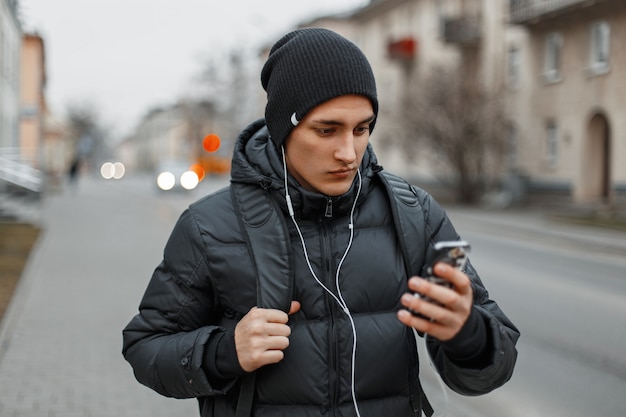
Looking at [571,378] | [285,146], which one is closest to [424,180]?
[571,378]

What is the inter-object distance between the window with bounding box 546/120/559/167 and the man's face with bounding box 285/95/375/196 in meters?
28.7

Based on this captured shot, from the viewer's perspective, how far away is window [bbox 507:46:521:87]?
3184cm

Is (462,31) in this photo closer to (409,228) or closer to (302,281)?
(409,228)

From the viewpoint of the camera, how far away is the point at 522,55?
31.3 meters

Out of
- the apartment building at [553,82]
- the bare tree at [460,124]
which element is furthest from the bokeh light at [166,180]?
the bare tree at [460,124]

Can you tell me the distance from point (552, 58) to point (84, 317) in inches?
973

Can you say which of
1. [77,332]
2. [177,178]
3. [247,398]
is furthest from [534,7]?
[247,398]

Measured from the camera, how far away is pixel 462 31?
3506cm

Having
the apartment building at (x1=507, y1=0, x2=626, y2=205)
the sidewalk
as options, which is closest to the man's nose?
the sidewalk

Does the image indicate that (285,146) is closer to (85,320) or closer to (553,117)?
(85,320)

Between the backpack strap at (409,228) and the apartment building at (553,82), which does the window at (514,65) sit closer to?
the apartment building at (553,82)

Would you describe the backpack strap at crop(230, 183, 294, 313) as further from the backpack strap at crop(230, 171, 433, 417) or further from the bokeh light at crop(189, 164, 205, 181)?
the bokeh light at crop(189, 164, 205, 181)

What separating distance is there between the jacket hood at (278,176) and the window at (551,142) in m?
28.5

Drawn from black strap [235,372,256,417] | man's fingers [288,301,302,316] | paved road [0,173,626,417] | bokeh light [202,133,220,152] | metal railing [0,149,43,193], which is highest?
man's fingers [288,301,302,316]
